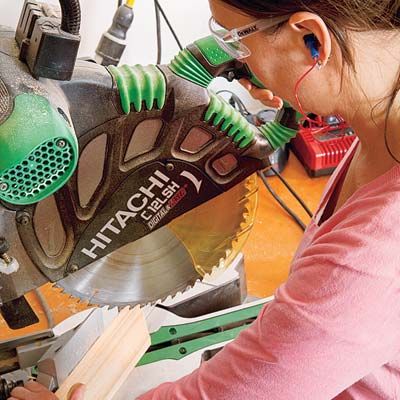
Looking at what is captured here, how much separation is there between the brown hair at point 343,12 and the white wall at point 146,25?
2.03ft

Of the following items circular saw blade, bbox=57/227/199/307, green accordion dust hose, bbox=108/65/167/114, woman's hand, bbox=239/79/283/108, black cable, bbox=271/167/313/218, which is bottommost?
black cable, bbox=271/167/313/218

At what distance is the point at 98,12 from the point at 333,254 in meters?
0.71

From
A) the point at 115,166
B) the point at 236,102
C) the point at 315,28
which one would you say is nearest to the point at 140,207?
the point at 115,166

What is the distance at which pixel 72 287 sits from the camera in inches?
30.2

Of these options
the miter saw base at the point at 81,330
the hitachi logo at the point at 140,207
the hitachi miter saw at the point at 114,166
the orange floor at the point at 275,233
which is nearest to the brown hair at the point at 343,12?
the hitachi miter saw at the point at 114,166

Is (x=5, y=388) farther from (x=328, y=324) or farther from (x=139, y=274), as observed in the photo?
(x=328, y=324)

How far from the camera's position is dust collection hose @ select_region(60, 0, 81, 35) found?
1.85ft

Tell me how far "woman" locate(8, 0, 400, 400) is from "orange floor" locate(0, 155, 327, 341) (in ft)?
1.56

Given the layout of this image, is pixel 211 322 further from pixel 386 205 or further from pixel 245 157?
pixel 386 205

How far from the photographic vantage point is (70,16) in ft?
1.86

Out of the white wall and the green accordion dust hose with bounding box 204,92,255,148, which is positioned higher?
the green accordion dust hose with bounding box 204,92,255,148

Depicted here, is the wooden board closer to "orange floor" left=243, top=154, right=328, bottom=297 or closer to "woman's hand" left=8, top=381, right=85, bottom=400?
"woman's hand" left=8, top=381, right=85, bottom=400

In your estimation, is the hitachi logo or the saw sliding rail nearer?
the hitachi logo

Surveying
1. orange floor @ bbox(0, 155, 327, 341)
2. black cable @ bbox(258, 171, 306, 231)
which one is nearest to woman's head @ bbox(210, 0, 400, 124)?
orange floor @ bbox(0, 155, 327, 341)
